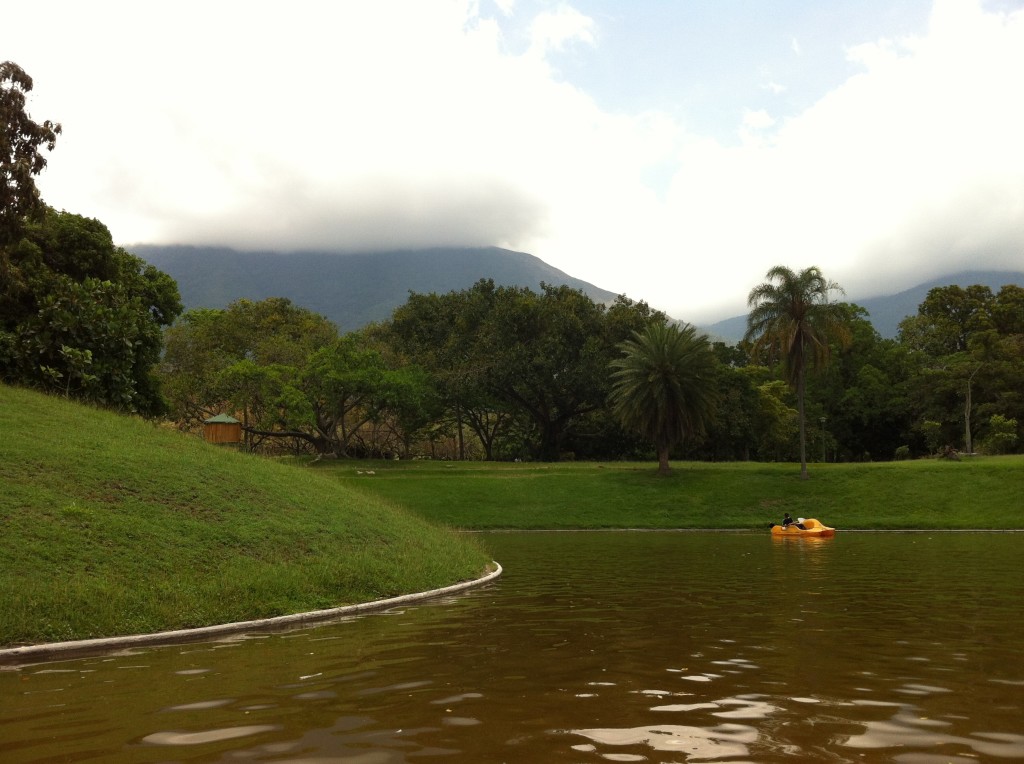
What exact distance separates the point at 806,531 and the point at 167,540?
28386mm

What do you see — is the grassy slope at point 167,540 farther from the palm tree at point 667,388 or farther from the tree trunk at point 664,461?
the tree trunk at point 664,461

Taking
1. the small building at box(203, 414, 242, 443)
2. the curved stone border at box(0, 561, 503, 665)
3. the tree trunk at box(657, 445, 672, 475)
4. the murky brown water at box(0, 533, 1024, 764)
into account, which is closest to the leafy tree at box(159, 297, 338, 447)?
the small building at box(203, 414, 242, 443)

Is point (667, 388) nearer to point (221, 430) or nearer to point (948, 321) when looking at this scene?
point (221, 430)

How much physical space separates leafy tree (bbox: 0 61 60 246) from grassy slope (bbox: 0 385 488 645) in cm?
936

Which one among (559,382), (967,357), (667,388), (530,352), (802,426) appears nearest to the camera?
(802,426)

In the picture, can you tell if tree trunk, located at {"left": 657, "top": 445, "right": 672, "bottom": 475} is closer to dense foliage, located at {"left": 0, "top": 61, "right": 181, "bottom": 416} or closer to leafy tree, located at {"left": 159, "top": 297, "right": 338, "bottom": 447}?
leafy tree, located at {"left": 159, "top": 297, "right": 338, "bottom": 447}

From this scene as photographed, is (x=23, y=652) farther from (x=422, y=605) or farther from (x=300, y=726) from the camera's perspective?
(x=422, y=605)

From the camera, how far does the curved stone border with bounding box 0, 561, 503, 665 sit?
1057 cm

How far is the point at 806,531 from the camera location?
118 ft

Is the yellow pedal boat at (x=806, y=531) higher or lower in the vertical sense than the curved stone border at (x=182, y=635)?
lower

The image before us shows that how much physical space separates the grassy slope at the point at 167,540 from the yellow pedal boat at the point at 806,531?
1786cm

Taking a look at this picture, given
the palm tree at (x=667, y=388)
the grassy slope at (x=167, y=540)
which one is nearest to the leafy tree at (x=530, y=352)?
the palm tree at (x=667, y=388)

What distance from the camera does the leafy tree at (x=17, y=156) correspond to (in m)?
29.6

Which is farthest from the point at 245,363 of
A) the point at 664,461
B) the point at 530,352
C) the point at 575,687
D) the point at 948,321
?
the point at 948,321
